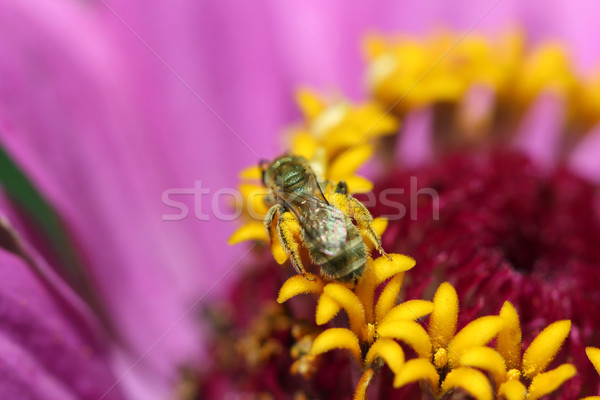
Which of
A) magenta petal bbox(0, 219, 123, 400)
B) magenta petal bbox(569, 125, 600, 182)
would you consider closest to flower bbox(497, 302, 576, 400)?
magenta petal bbox(0, 219, 123, 400)

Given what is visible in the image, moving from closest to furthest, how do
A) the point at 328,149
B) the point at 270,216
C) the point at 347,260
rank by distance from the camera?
1. the point at 347,260
2. the point at 270,216
3. the point at 328,149

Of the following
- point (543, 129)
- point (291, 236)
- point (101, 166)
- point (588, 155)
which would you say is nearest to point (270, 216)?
point (291, 236)

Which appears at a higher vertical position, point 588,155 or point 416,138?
point 416,138

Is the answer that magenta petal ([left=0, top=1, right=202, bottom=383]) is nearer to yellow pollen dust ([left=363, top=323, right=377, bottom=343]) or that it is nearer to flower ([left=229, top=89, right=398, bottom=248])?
flower ([left=229, top=89, right=398, bottom=248])

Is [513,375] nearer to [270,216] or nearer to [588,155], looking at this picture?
[270,216]

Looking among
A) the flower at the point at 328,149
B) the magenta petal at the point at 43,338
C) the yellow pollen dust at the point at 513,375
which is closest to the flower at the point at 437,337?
the yellow pollen dust at the point at 513,375

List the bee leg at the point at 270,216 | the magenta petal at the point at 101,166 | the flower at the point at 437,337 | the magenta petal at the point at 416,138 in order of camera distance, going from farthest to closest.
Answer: the magenta petal at the point at 416,138
the magenta petal at the point at 101,166
the bee leg at the point at 270,216
the flower at the point at 437,337

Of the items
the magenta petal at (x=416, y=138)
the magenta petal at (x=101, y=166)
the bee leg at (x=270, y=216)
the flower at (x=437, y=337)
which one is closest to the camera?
the flower at (x=437, y=337)

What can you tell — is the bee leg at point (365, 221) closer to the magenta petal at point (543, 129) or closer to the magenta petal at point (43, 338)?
the magenta petal at point (43, 338)
